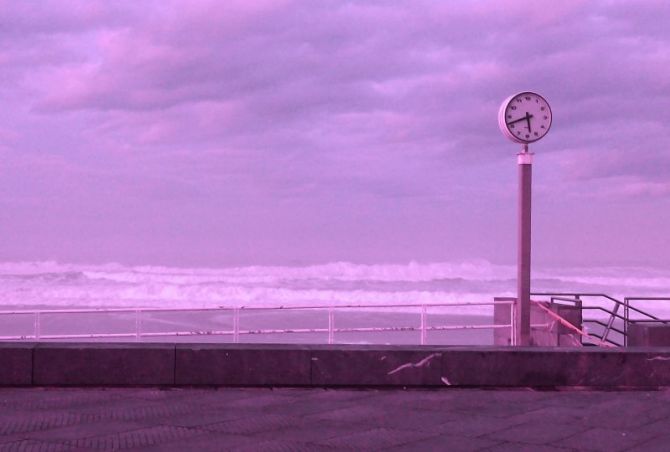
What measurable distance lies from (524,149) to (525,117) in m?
0.48

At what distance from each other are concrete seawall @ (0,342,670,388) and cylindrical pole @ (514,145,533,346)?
2.45 m

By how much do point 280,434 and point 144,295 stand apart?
1873 inches

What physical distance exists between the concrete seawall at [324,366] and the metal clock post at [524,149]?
2549 millimetres

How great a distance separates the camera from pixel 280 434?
7.10 metres

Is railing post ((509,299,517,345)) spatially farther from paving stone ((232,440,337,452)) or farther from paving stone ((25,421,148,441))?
paving stone ((25,421,148,441))

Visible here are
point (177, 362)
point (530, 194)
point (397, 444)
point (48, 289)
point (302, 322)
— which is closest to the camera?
point (397, 444)

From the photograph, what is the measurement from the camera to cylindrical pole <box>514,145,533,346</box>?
12094 millimetres

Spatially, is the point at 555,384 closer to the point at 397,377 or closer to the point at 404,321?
the point at 397,377

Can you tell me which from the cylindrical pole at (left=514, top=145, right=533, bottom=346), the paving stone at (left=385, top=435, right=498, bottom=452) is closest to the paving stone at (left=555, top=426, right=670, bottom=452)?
the paving stone at (left=385, top=435, right=498, bottom=452)

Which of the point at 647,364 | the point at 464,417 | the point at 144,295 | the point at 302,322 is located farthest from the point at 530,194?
the point at 144,295

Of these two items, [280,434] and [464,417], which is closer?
[280,434]

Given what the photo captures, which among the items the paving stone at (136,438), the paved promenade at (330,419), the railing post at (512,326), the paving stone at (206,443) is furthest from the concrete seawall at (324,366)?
the railing post at (512,326)

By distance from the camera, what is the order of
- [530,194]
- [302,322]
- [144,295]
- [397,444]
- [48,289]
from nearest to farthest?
[397,444] < [530,194] < [302,322] < [144,295] < [48,289]

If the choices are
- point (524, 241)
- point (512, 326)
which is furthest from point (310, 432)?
point (512, 326)
